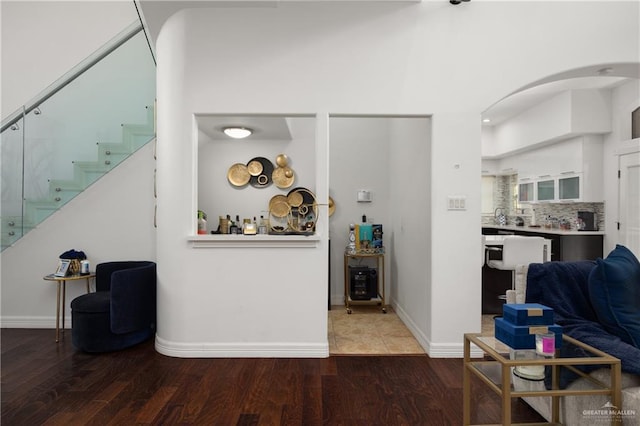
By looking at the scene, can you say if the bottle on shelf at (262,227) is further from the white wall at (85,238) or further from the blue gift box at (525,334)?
the blue gift box at (525,334)

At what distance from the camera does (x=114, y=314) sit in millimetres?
3688

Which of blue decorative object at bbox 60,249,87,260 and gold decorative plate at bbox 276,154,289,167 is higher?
gold decorative plate at bbox 276,154,289,167

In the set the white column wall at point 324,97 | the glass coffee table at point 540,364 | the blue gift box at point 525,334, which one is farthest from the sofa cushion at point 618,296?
the white column wall at point 324,97

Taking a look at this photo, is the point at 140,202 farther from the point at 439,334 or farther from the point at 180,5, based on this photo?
the point at 439,334

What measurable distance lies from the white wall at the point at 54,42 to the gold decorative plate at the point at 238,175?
86.6 inches

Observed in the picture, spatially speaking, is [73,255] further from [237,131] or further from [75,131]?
[237,131]

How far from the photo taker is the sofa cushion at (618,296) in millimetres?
2236

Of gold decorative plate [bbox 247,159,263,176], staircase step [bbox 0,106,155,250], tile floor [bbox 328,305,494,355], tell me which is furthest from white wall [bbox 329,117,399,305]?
staircase step [bbox 0,106,155,250]

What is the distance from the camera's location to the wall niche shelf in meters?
3.64

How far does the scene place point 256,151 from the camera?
19.0 feet

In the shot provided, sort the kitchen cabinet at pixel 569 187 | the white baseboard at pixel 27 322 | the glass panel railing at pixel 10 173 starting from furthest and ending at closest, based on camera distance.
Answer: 1. the kitchen cabinet at pixel 569 187
2. the white baseboard at pixel 27 322
3. the glass panel railing at pixel 10 173

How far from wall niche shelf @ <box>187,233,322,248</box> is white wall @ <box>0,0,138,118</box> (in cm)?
321

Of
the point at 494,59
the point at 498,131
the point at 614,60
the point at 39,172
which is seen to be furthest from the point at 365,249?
the point at 498,131

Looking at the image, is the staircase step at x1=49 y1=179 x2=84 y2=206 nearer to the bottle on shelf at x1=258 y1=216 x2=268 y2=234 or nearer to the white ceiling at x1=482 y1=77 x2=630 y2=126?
the bottle on shelf at x1=258 y1=216 x2=268 y2=234
